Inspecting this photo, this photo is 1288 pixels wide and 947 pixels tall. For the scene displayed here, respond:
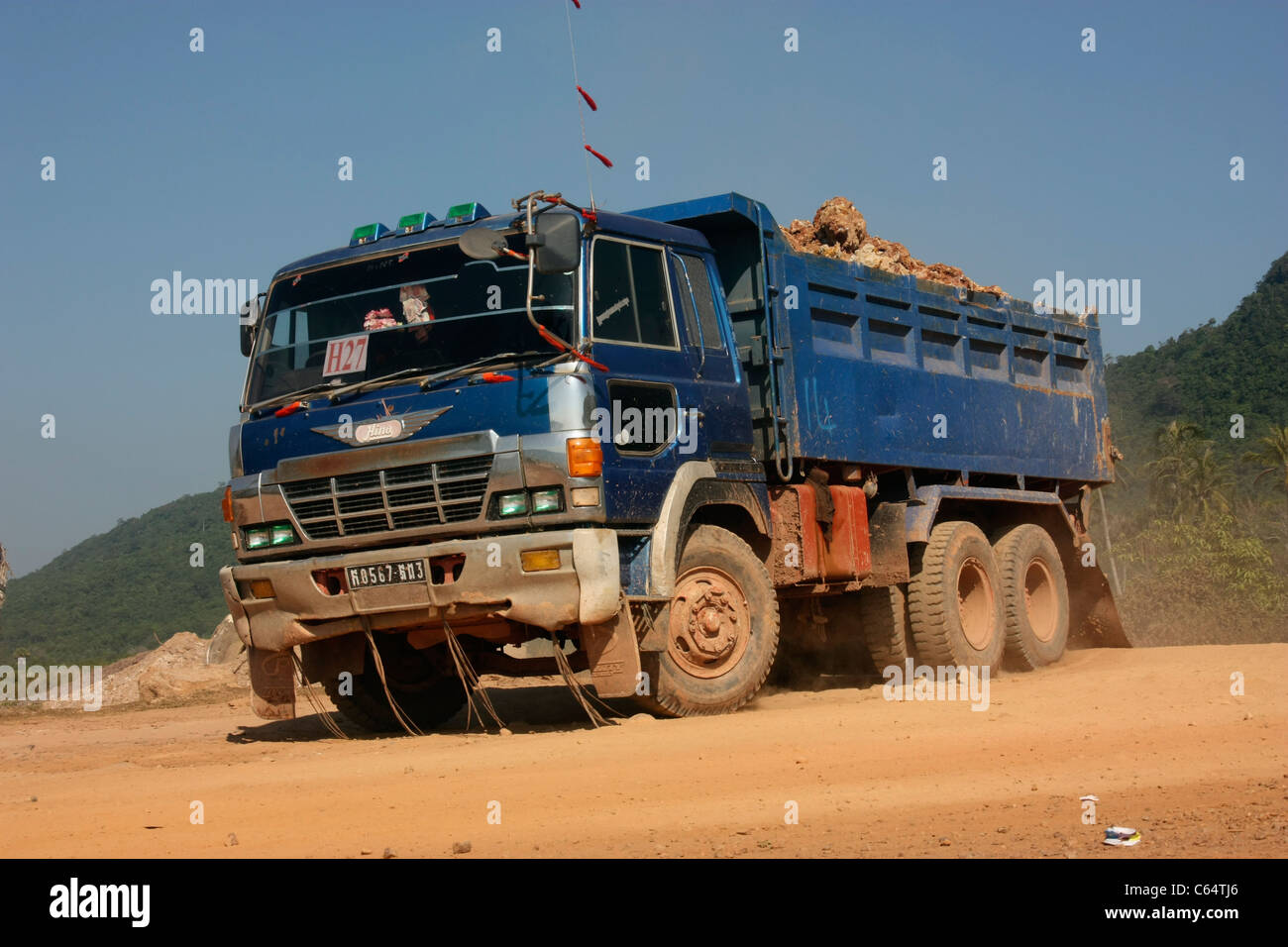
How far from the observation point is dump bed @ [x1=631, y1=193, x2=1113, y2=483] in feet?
28.8

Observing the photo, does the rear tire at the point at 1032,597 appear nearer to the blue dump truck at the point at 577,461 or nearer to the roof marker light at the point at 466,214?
the blue dump truck at the point at 577,461

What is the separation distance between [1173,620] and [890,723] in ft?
35.8

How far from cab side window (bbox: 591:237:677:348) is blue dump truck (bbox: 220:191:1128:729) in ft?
0.06

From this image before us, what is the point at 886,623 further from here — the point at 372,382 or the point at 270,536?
the point at 270,536

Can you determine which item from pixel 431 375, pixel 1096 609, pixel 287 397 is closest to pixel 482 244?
pixel 431 375

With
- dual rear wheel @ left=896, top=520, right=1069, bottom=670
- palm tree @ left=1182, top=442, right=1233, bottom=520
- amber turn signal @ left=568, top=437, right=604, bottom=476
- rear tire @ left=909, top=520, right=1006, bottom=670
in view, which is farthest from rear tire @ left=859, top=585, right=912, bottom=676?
palm tree @ left=1182, top=442, right=1233, bottom=520

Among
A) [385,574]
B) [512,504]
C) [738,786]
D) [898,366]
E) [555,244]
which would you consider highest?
[555,244]

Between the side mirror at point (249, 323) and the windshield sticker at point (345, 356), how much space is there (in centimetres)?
69

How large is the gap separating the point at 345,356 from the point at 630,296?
166 centimetres

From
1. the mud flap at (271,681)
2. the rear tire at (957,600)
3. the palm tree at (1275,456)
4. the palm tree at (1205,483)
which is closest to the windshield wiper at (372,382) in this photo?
→ the mud flap at (271,681)

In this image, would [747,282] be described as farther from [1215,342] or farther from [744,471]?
[1215,342]

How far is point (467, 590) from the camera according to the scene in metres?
7.10

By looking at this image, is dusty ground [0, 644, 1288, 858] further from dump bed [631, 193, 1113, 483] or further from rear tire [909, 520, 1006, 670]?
dump bed [631, 193, 1113, 483]
